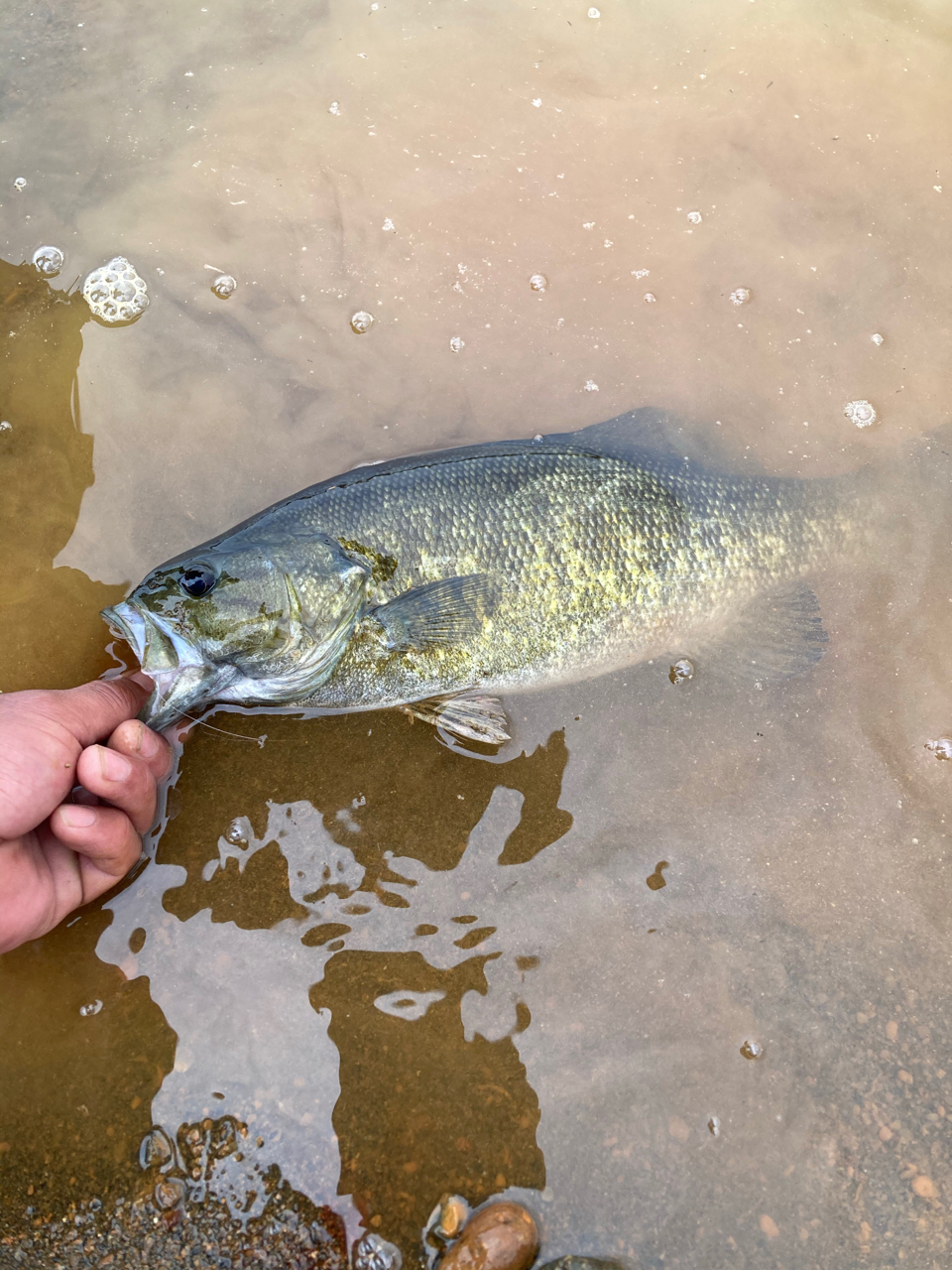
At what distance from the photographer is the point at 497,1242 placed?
270 cm

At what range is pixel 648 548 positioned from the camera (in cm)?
343

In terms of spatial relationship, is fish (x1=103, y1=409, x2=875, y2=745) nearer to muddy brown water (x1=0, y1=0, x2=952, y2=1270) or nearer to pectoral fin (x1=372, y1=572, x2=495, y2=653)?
pectoral fin (x1=372, y1=572, x2=495, y2=653)

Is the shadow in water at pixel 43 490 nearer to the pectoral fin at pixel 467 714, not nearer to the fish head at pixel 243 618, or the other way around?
the fish head at pixel 243 618

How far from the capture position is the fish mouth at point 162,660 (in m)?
3.07

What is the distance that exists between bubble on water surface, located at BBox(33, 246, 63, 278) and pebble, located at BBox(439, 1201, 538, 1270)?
15.6ft

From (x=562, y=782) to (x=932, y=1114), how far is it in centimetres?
189

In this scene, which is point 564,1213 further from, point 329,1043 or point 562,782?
point 562,782

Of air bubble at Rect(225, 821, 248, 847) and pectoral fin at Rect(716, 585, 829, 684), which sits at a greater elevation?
pectoral fin at Rect(716, 585, 829, 684)

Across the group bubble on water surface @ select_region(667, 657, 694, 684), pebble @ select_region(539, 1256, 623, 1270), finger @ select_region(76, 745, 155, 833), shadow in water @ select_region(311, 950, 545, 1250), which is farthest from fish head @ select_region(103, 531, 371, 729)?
pebble @ select_region(539, 1256, 623, 1270)

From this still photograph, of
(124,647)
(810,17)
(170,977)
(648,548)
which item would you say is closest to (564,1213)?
(170,977)

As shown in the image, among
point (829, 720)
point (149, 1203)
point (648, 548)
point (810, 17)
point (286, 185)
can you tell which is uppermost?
point (810, 17)

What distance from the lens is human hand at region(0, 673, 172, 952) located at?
271 cm

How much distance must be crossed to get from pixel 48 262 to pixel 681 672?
3.87 m

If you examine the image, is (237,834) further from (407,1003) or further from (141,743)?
(407,1003)
